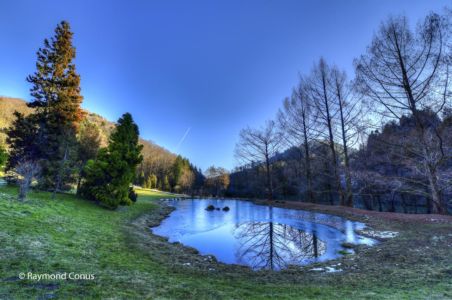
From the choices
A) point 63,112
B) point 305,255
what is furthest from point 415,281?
point 63,112

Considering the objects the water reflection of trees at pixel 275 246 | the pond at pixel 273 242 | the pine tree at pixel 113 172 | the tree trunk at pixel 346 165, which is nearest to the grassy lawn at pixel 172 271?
the pond at pixel 273 242

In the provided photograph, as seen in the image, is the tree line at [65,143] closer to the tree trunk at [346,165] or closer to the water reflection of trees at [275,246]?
the water reflection of trees at [275,246]

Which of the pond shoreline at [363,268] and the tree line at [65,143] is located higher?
the tree line at [65,143]

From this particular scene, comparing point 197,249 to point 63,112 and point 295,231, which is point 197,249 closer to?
point 295,231

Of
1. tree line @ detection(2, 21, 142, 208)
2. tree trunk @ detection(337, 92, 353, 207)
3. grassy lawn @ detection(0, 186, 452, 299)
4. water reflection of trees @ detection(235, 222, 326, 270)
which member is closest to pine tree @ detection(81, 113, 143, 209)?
tree line @ detection(2, 21, 142, 208)

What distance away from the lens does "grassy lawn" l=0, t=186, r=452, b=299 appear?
12.3 ft

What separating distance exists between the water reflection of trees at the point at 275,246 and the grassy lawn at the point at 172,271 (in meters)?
1.10

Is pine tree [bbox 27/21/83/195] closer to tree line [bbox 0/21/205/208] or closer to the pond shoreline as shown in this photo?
tree line [bbox 0/21/205/208]

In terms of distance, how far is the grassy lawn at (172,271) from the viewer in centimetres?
376

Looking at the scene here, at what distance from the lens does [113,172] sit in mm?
15586

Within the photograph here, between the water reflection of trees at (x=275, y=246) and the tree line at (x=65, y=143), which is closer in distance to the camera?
the water reflection of trees at (x=275, y=246)

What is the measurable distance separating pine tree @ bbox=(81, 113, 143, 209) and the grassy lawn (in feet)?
23.2

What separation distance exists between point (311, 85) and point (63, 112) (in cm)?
2356

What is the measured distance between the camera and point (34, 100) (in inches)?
699
